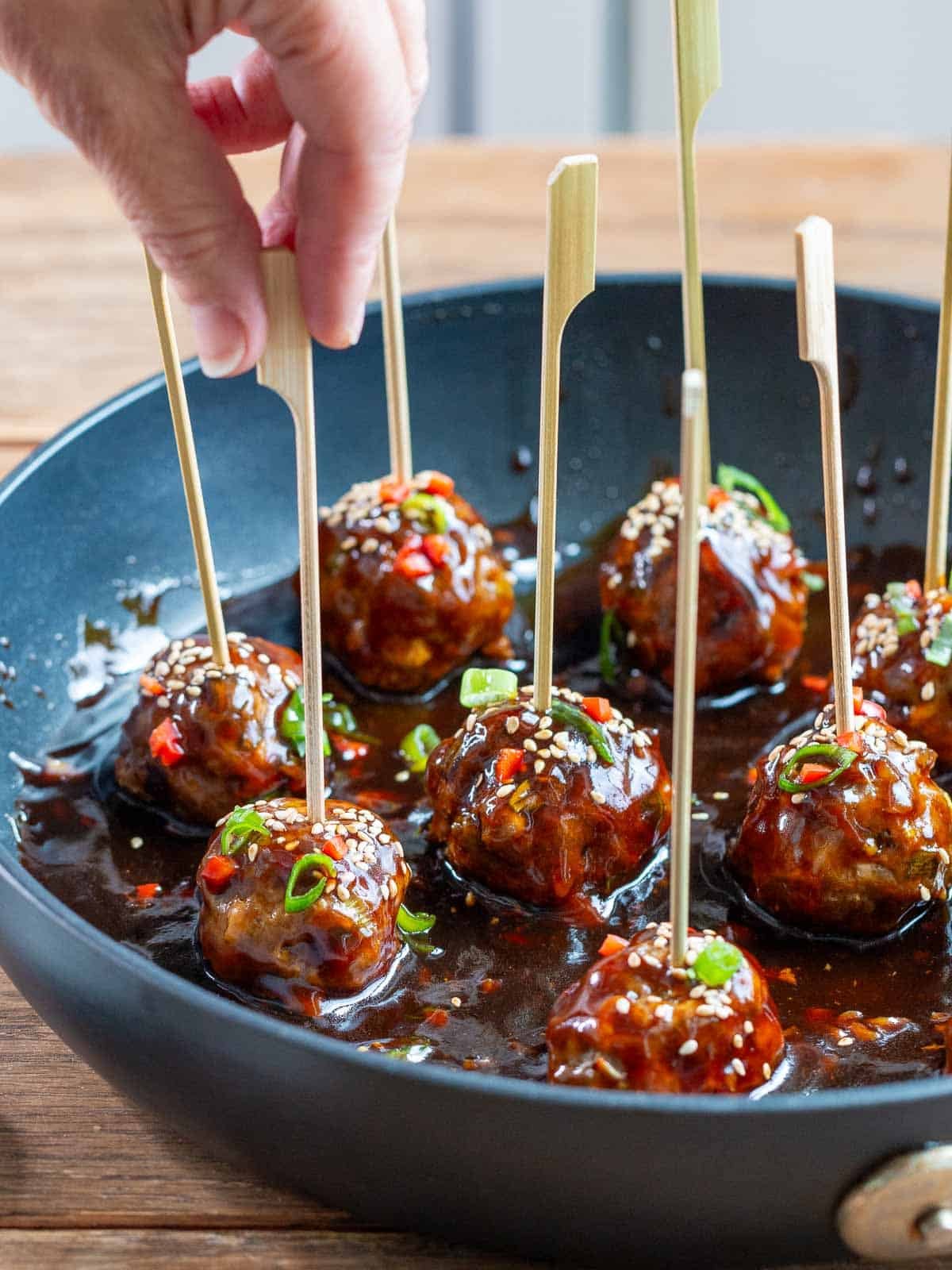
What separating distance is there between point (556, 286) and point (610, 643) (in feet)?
3.30

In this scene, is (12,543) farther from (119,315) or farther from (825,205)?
(825,205)

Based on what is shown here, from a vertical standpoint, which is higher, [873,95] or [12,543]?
[873,95]

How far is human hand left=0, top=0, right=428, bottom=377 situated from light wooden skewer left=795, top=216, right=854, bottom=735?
494 mm

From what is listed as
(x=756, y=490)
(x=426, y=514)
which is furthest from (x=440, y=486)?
(x=756, y=490)

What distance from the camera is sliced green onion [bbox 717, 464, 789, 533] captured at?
2941 mm

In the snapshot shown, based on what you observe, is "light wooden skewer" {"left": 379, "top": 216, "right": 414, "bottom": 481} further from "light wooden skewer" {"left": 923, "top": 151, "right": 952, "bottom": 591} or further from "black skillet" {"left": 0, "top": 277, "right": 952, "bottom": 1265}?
"light wooden skewer" {"left": 923, "top": 151, "right": 952, "bottom": 591}

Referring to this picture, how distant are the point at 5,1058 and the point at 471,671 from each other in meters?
0.89

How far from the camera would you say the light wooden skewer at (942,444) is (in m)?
2.52

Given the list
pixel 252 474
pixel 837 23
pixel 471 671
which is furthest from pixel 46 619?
pixel 837 23

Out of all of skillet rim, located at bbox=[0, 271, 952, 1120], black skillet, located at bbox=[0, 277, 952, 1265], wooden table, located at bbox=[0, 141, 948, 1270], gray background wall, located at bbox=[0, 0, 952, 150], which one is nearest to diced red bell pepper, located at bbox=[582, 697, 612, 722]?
skillet rim, located at bbox=[0, 271, 952, 1120]

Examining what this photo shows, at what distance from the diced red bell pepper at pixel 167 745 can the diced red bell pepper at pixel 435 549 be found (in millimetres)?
577

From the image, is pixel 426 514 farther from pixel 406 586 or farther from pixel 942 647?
pixel 942 647

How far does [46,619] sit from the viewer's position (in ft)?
9.12

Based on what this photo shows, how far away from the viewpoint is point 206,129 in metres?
1.70
